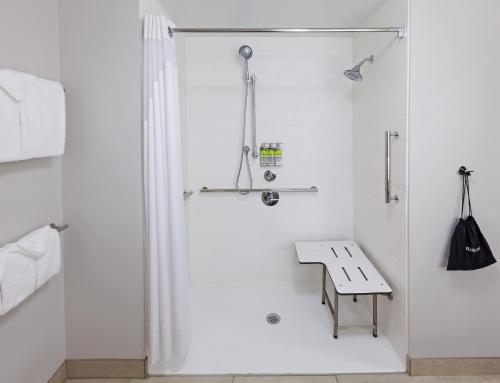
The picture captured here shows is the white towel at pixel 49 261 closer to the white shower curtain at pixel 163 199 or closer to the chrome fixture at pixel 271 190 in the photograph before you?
the white shower curtain at pixel 163 199

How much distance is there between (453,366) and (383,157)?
4.37ft

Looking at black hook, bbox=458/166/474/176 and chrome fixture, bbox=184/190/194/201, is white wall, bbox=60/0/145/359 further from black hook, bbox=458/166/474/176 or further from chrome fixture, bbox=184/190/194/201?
black hook, bbox=458/166/474/176

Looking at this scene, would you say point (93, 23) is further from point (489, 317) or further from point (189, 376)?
point (489, 317)

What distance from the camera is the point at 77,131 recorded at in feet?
7.42

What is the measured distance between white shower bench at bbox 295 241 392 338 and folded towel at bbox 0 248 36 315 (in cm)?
169

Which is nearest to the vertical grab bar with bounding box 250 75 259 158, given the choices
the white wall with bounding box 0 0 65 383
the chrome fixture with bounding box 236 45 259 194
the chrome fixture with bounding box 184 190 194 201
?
the chrome fixture with bounding box 236 45 259 194

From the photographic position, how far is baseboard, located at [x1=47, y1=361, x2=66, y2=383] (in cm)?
220

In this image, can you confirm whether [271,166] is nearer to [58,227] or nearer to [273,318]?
[273,318]

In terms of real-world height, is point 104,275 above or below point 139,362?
above

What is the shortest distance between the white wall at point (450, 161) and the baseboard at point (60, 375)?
1962 mm

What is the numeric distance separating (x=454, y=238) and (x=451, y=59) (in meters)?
0.97

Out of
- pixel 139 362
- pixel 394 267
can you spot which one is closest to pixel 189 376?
pixel 139 362

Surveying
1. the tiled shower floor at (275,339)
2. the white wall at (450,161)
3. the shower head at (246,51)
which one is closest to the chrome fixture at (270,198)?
the tiled shower floor at (275,339)

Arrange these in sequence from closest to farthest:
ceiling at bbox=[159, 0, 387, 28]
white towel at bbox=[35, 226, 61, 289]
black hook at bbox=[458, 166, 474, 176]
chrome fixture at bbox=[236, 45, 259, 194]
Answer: white towel at bbox=[35, 226, 61, 289]
black hook at bbox=[458, 166, 474, 176]
ceiling at bbox=[159, 0, 387, 28]
chrome fixture at bbox=[236, 45, 259, 194]
